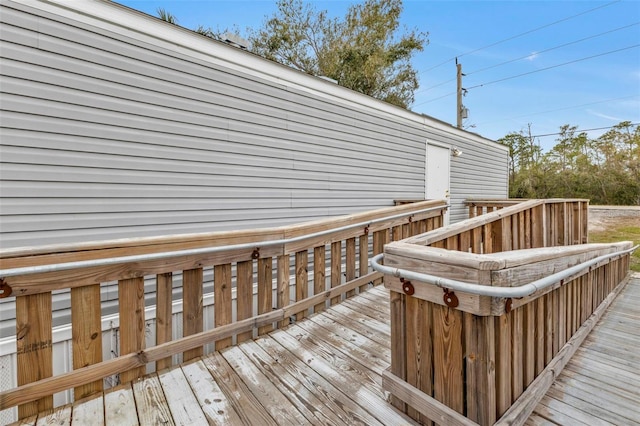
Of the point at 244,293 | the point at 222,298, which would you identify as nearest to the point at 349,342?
the point at 244,293

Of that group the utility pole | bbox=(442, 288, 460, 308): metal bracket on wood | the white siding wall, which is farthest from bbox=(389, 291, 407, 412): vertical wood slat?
the utility pole

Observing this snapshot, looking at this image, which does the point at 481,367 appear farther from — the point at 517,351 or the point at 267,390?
the point at 267,390

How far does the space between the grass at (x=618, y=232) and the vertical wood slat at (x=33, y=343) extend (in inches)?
367

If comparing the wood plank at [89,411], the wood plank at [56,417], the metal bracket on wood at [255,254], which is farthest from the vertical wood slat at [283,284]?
the wood plank at [56,417]

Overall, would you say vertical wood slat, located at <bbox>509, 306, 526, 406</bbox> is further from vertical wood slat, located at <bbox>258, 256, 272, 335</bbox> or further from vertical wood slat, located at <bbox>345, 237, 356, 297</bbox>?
vertical wood slat, located at <bbox>345, 237, 356, 297</bbox>

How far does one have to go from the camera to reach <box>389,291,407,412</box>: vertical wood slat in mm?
1531

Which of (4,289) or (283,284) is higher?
(4,289)

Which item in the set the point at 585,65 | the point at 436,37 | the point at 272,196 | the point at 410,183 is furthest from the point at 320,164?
the point at 585,65

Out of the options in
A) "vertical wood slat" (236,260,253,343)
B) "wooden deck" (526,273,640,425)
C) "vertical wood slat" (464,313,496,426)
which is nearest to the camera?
"vertical wood slat" (464,313,496,426)

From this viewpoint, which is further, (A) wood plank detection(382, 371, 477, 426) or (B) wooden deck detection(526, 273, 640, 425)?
(B) wooden deck detection(526, 273, 640, 425)

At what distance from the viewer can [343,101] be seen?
4.62 m

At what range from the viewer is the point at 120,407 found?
154 cm

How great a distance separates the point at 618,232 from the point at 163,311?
1149 centimetres

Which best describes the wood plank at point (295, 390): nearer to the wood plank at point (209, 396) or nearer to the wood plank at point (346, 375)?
the wood plank at point (346, 375)
